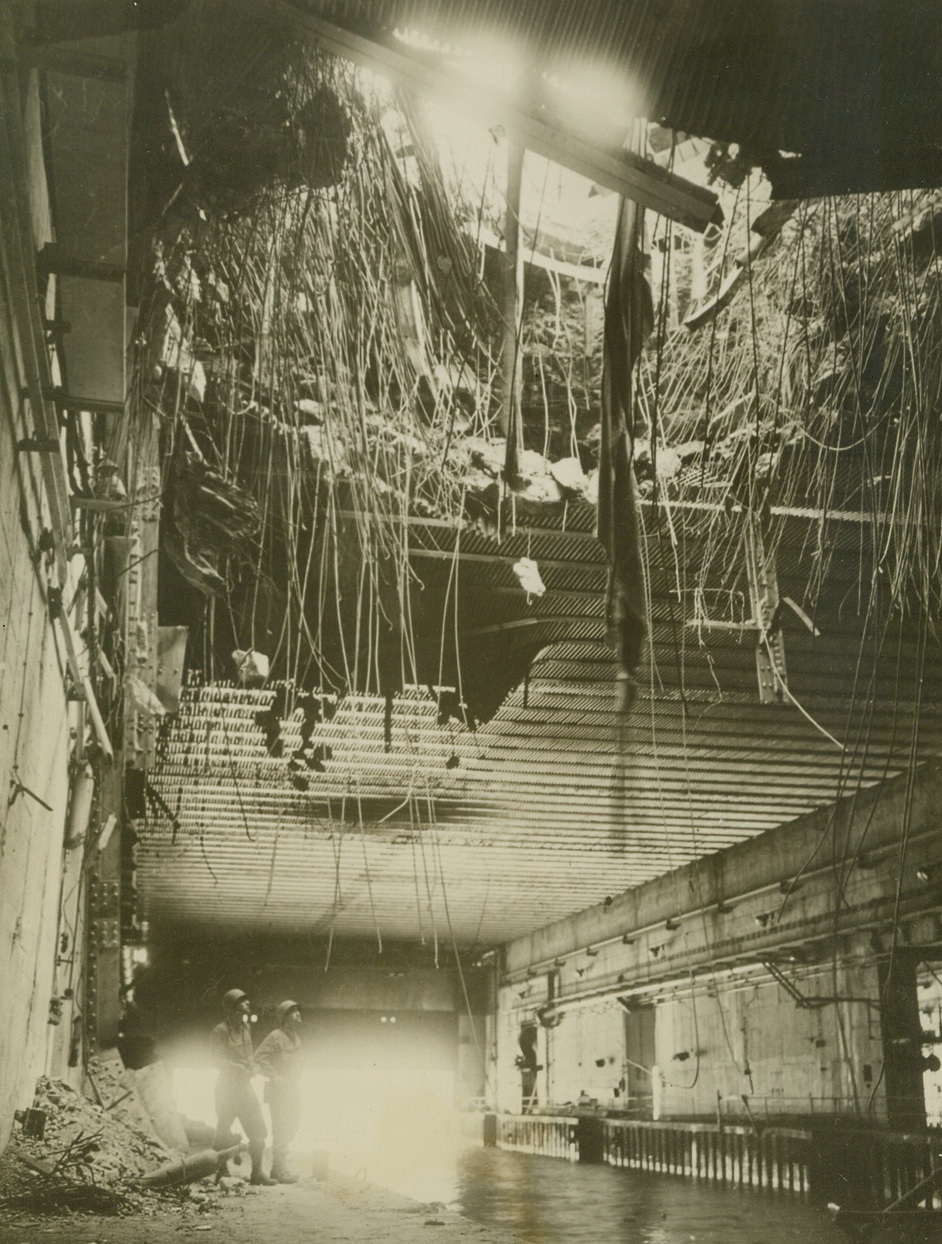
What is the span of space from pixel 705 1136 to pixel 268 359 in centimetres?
1400

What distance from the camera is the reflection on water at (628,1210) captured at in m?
9.59

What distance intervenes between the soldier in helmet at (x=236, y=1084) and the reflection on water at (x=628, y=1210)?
2.24 m

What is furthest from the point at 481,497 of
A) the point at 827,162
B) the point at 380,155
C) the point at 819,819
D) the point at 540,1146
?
the point at 540,1146

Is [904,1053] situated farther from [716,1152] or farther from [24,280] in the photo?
[24,280]

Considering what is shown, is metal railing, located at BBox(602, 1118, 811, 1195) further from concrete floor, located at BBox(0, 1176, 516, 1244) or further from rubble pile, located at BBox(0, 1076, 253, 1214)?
rubble pile, located at BBox(0, 1076, 253, 1214)

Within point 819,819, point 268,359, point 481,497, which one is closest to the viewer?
point 268,359

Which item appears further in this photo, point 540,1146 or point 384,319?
point 540,1146

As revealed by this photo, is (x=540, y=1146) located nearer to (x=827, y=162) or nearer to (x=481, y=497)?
(x=481, y=497)

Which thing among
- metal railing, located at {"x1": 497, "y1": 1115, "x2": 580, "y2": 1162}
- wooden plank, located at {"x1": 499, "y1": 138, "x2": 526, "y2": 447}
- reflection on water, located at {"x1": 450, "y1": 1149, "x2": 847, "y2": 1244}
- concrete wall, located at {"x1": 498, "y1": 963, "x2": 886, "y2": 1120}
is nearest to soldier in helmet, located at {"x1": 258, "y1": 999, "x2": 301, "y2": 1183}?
reflection on water, located at {"x1": 450, "y1": 1149, "x2": 847, "y2": 1244}

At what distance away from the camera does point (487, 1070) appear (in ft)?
95.5

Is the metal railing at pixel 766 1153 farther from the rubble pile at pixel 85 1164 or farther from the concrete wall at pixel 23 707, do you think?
the concrete wall at pixel 23 707

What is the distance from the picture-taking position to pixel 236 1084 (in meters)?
10.2

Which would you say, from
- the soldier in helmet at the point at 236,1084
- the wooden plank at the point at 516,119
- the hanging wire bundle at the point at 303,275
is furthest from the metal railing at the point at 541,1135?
the wooden plank at the point at 516,119

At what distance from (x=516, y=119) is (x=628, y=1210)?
39.1 feet
